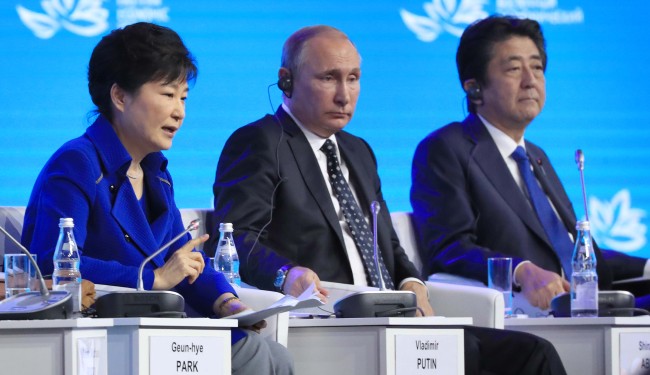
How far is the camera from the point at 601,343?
361cm

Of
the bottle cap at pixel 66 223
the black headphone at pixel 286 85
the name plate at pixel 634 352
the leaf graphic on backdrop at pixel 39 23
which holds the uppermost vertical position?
the leaf graphic on backdrop at pixel 39 23

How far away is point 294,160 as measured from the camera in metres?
4.14

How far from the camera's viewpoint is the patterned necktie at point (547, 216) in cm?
459

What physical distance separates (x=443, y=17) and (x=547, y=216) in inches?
39.9

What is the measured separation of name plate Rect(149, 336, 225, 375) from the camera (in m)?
2.71

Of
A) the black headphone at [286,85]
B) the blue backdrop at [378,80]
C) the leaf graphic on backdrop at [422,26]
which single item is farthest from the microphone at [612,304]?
the leaf graphic on backdrop at [422,26]

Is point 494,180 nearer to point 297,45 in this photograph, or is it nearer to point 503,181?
point 503,181

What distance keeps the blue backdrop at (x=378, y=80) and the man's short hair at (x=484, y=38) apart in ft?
0.74

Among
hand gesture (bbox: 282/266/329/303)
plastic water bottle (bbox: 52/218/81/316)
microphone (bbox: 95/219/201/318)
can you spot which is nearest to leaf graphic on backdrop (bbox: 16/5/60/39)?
hand gesture (bbox: 282/266/329/303)

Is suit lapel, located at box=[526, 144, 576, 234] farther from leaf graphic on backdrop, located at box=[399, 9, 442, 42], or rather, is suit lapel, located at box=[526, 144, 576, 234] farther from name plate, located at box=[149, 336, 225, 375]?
name plate, located at box=[149, 336, 225, 375]

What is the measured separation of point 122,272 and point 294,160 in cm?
104

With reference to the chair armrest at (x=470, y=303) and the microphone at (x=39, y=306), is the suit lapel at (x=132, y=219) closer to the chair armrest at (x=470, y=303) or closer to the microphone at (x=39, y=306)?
the microphone at (x=39, y=306)

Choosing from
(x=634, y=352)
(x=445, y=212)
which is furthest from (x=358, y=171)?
(x=634, y=352)

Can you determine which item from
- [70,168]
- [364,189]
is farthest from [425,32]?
[70,168]
